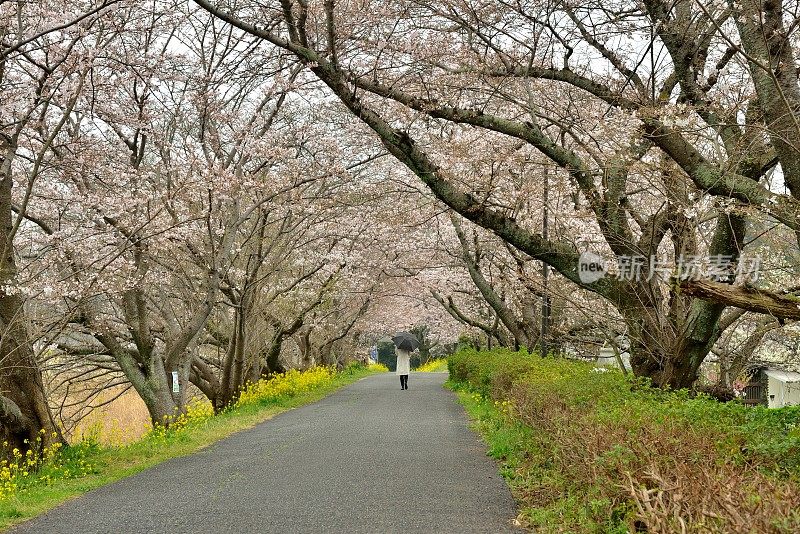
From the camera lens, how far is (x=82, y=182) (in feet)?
38.4

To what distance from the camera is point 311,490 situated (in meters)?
6.37

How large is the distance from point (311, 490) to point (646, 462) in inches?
134

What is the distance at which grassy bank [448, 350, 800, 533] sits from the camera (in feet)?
9.43

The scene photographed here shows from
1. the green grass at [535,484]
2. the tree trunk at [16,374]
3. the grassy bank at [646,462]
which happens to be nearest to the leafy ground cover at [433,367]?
the green grass at [535,484]

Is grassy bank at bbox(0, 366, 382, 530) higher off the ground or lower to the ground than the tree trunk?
lower

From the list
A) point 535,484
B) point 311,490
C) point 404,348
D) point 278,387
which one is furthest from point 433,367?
point 535,484

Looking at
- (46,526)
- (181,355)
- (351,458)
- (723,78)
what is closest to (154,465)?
(351,458)

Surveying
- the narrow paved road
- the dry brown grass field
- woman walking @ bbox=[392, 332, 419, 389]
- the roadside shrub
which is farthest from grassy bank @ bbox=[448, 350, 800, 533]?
woman walking @ bbox=[392, 332, 419, 389]

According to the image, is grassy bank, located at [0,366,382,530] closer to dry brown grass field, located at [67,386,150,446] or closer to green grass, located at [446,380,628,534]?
dry brown grass field, located at [67,386,150,446]

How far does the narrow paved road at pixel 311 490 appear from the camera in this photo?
5254mm

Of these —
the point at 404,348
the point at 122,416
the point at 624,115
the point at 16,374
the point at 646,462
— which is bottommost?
the point at 122,416

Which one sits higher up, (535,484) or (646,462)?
(646,462)

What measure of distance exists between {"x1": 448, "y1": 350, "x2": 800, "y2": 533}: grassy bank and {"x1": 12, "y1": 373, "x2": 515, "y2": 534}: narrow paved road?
1.47ft

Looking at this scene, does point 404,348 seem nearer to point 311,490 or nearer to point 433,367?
point 311,490
